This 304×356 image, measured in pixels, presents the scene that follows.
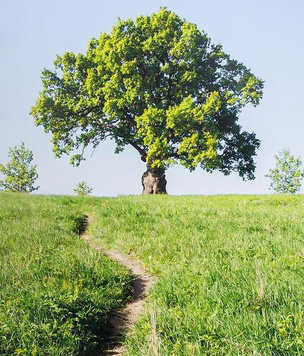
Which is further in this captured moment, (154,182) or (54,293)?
(154,182)

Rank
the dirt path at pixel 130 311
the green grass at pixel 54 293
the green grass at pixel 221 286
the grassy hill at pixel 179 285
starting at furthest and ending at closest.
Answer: the dirt path at pixel 130 311 < the green grass at pixel 54 293 < the grassy hill at pixel 179 285 < the green grass at pixel 221 286

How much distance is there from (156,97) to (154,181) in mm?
7218

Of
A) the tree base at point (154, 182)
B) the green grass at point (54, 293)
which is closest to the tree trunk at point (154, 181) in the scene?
the tree base at point (154, 182)

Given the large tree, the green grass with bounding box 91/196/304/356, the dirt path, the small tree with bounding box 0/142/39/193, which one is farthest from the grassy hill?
the small tree with bounding box 0/142/39/193

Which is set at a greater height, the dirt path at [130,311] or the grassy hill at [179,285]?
the grassy hill at [179,285]

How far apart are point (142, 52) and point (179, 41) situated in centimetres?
330

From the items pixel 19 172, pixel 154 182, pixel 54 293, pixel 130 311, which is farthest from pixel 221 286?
pixel 19 172

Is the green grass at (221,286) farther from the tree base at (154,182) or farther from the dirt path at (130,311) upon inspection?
the tree base at (154,182)

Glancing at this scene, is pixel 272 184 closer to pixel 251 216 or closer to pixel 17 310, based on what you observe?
pixel 251 216

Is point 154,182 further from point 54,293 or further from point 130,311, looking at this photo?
point 54,293

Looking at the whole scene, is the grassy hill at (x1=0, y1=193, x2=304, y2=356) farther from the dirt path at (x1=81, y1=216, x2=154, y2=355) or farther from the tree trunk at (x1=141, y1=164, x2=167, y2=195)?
the tree trunk at (x1=141, y1=164, x2=167, y2=195)

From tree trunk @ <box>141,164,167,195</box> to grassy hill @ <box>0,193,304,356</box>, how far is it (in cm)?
1789

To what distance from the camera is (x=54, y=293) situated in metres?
5.22

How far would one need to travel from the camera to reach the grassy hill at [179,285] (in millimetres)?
3768
